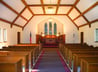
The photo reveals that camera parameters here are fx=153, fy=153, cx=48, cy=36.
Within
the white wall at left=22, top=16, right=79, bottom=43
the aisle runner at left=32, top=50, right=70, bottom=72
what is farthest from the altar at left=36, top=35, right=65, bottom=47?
the aisle runner at left=32, top=50, right=70, bottom=72

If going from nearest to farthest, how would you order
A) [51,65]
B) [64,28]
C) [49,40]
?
[51,65]
[49,40]
[64,28]

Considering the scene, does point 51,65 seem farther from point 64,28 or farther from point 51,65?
point 64,28

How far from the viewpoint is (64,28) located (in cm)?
1894

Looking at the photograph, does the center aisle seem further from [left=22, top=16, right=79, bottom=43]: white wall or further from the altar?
[left=22, top=16, right=79, bottom=43]: white wall

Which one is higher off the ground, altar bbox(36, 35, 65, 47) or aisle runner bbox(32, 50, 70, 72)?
altar bbox(36, 35, 65, 47)

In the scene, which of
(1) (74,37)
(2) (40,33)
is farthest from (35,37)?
(1) (74,37)

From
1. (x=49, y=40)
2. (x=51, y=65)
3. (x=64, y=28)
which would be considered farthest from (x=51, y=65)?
(x=64, y=28)

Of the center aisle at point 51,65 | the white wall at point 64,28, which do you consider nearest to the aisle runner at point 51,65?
the center aisle at point 51,65

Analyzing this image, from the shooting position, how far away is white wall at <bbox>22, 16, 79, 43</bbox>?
60.8 ft

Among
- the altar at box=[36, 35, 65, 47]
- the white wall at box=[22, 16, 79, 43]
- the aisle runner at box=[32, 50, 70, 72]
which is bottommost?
the aisle runner at box=[32, 50, 70, 72]

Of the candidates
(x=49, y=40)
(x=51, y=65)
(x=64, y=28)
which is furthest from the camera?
(x=64, y=28)

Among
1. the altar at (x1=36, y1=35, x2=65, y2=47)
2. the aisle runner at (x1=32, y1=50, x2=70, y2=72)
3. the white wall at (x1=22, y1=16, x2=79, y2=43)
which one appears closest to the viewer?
the aisle runner at (x1=32, y1=50, x2=70, y2=72)

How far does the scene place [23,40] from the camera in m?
19.0

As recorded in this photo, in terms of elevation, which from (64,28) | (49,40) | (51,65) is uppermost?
(64,28)
